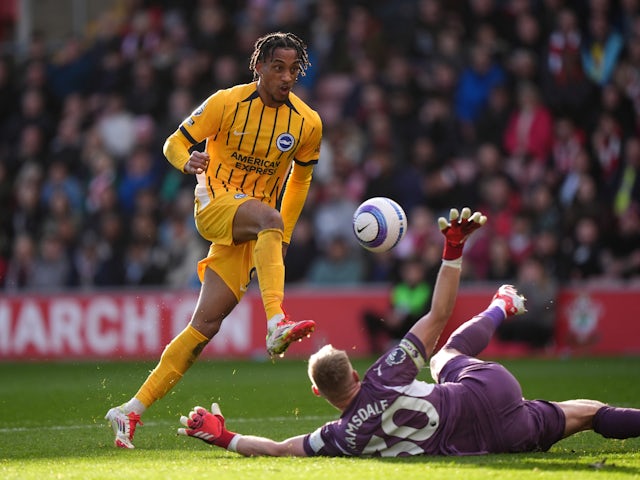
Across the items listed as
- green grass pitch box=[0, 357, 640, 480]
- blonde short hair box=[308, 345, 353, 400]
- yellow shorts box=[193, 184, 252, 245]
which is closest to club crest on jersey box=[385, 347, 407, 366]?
blonde short hair box=[308, 345, 353, 400]

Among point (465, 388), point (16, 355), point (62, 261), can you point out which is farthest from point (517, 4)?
point (465, 388)

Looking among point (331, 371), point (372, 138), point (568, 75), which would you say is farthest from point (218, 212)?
point (372, 138)

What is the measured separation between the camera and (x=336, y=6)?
17.9 metres

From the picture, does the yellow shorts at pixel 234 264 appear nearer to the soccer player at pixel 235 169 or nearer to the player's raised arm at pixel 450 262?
the soccer player at pixel 235 169

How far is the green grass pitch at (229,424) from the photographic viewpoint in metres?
6.11

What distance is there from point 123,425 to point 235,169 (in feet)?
6.15

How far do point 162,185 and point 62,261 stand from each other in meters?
1.84

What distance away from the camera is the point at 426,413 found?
21.2 feet

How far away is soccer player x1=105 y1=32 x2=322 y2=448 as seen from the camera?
7871mm

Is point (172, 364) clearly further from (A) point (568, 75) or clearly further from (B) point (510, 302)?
(A) point (568, 75)

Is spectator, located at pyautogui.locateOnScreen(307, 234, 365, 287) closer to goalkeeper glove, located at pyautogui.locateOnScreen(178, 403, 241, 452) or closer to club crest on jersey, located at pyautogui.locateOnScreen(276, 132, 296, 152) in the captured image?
club crest on jersey, located at pyautogui.locateOnScreen(276, 132, 296, 152)

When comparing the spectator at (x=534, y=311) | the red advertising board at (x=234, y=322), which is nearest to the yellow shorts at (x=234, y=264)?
the red advertising board at (x=234, y=322)

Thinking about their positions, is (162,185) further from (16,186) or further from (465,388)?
(465,388)

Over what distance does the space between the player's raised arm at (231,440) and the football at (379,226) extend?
168 centimetres
